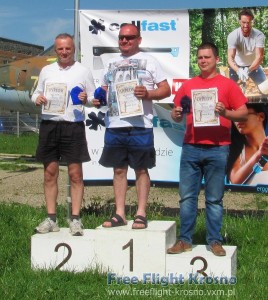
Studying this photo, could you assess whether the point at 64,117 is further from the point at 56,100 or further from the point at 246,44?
the point at 246,44

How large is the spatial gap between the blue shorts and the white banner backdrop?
6.83ft

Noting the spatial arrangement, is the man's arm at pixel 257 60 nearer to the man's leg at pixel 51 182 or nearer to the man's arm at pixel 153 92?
the man's arm at pixel 153 92

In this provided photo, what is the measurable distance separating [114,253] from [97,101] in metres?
1.36

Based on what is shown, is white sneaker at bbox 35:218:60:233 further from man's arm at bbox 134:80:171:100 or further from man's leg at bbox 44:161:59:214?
man's arm at bbox 134:80:171:100

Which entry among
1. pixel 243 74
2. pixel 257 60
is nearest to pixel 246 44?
pixel 257 60

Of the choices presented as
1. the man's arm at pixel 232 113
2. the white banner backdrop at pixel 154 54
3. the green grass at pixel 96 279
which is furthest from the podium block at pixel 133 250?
the white banner backdrop at pixel 154 54

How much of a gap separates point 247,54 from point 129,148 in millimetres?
2467

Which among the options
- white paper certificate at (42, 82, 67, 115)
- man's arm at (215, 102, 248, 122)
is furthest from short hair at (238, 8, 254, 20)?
white paper certificate at (42, 82, 67, 115)

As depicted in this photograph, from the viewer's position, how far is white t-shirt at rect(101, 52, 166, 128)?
5.88m

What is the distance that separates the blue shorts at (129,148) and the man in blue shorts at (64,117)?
0.92 feet

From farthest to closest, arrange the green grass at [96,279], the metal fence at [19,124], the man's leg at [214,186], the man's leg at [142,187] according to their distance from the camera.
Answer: the metal fence at [19,124] → the man's leg at [142,187] → the man's leg at [214,186] → the green grass at [96,279]

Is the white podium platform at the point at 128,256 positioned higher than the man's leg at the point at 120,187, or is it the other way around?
the man's leg at the point at 120,187

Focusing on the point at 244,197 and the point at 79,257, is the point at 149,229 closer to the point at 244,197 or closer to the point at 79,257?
the point at 79,257

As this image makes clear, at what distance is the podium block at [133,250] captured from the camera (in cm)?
553
